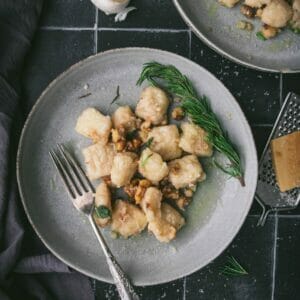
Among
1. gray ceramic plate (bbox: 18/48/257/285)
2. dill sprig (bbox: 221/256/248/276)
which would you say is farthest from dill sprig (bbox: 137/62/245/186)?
dill sprig (bbox: 221/256/248/276)

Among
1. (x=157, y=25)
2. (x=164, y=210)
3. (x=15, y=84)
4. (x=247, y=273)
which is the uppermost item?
(x=157, y=25)

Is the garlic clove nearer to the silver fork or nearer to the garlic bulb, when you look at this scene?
the garlic bulb

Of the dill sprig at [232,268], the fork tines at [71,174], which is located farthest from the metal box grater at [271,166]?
the fork tines at [71,174]

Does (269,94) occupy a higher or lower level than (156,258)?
higher

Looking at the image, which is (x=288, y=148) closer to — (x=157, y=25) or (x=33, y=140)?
(x=157, y=25)

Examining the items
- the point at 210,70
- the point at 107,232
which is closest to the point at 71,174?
the point at 107,232

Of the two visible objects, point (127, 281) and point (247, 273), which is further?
point (247, 273)

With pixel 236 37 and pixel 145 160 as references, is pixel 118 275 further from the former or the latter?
pixel 236 37

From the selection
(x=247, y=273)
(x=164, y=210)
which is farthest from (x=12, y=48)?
(x=247, y=273)
